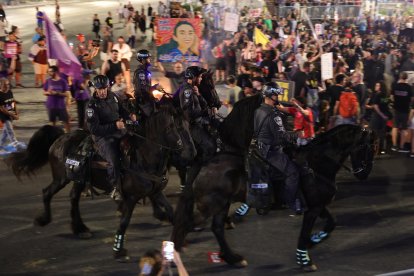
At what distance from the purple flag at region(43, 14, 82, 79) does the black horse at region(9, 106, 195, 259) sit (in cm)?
497

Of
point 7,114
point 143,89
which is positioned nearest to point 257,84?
point 143,89

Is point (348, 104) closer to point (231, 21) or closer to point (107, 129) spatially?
point (107, 129)

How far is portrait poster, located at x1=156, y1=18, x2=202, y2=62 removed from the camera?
17.2 metres

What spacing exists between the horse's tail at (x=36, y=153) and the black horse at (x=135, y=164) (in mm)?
239

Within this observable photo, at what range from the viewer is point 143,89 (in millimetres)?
10000

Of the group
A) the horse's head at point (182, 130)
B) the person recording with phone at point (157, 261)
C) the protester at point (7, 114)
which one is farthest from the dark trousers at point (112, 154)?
the protester at point (7, 114)

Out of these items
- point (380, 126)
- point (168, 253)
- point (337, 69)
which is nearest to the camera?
point (168, 253)

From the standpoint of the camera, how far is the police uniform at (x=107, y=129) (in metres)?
8.49

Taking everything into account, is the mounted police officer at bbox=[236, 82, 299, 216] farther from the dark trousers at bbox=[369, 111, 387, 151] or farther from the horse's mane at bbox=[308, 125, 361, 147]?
the dark trousers at bbox=[369, 111, 387, 151]

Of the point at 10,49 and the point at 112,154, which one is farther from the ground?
the point at 10,49

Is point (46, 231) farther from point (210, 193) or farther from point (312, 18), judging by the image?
point (312, 18)

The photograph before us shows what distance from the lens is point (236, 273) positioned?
8031 mm

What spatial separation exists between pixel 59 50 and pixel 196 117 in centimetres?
542

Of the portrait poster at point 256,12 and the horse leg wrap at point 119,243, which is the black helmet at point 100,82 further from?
the portrait poster at point 256,12
